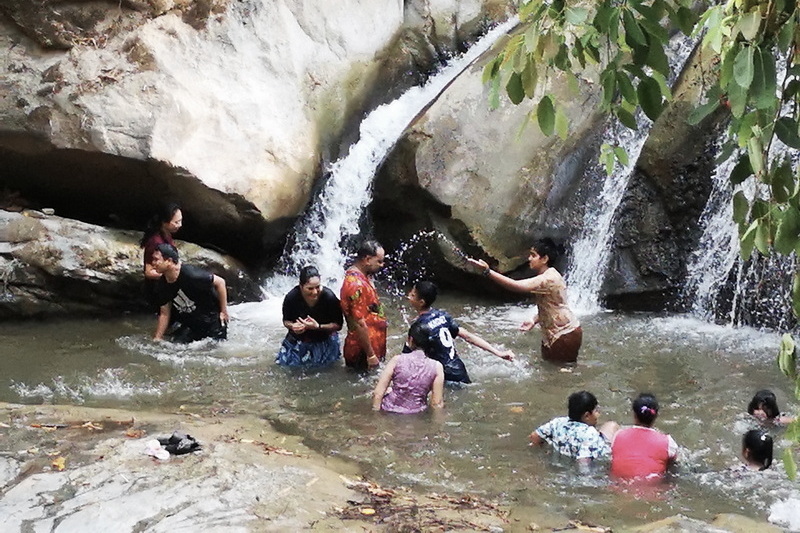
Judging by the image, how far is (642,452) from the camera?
217 inches

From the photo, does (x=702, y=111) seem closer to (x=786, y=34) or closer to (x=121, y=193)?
(x=786, y=34)

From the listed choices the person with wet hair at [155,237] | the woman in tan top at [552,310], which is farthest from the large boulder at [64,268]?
the woman in tan top at [552,310]

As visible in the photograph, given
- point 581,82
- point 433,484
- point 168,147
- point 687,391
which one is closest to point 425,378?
point 433,484

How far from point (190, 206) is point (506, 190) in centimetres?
403

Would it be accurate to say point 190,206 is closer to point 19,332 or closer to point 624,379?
point 19,332

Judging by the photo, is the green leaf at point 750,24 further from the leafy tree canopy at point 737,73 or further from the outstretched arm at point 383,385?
the outstretched arm at point 383,385

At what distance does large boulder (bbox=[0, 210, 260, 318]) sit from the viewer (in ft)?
30.9

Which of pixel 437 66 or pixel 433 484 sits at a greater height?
pixel 437 66

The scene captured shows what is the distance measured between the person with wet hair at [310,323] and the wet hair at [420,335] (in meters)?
0.91

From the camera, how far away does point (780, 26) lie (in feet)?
7.85

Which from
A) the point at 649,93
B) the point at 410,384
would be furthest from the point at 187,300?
the point at 649,93

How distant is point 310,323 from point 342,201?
468 centimetres

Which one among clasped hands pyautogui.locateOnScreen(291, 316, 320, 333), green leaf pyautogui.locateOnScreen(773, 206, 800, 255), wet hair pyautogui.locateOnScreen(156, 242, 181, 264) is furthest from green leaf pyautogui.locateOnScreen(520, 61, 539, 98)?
wet hair pyautogui.locateOnScreen(156, 242, 181, 264)

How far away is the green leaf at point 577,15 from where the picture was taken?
2.44 metres
